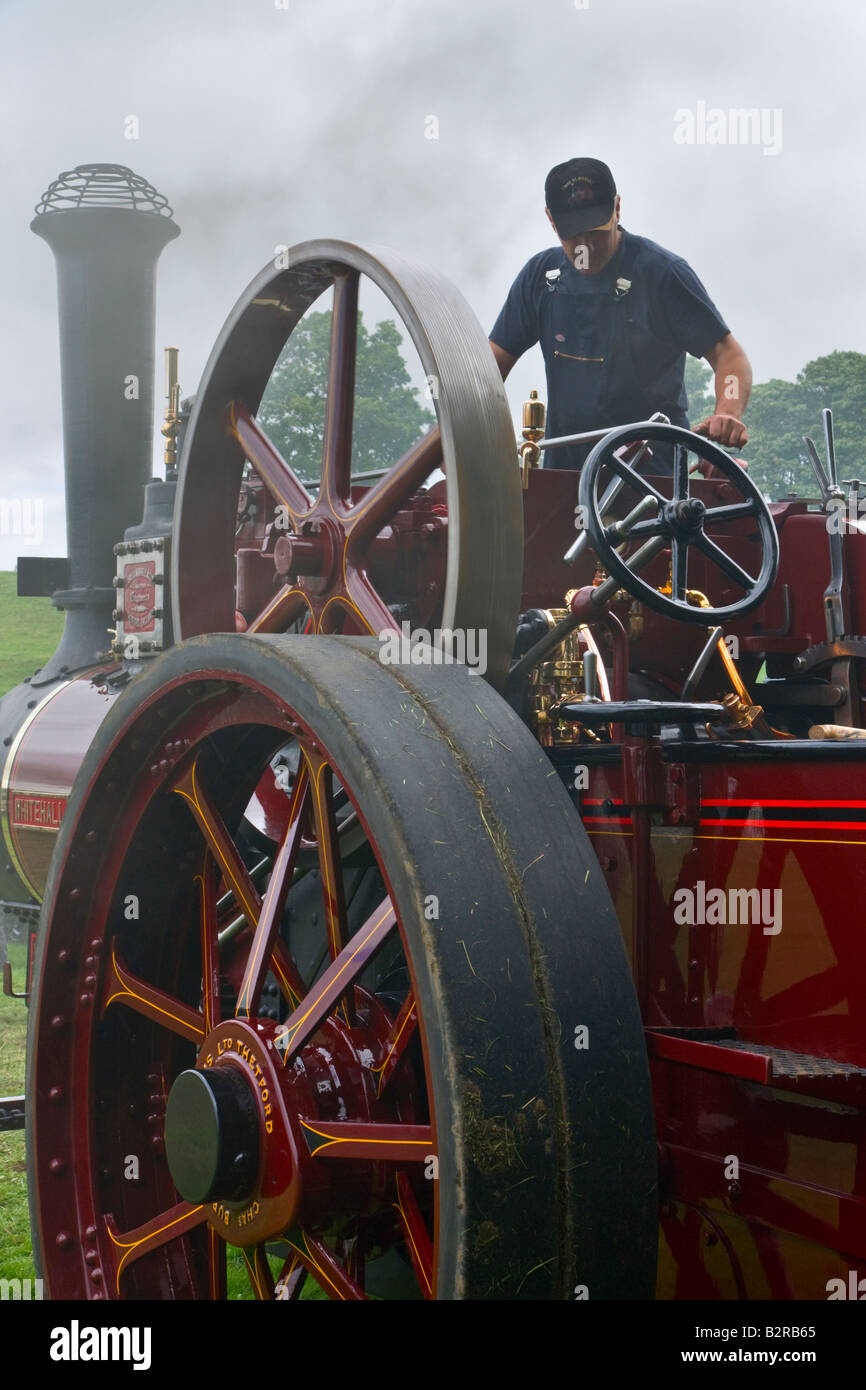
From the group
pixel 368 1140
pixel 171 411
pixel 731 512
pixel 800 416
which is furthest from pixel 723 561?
pixel 800 416

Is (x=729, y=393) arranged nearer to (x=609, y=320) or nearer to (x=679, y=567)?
(x=609, y=320)

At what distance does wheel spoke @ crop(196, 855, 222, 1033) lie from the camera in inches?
101

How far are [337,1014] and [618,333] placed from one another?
2.17m

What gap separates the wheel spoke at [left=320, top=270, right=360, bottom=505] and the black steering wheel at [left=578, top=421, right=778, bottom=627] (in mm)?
508

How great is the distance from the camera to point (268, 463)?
306 cm

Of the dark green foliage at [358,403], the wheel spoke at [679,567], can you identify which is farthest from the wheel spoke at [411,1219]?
the dark green foliage at [358,403]

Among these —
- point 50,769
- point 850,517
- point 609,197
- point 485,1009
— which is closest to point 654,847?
point 485,1009

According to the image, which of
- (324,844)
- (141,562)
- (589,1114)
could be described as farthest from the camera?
(141,562)

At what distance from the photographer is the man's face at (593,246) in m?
3.78

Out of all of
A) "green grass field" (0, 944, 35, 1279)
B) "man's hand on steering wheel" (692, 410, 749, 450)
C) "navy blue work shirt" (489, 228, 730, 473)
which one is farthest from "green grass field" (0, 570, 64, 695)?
"man's hand on steering wheel" (692, 410, 749, 450)

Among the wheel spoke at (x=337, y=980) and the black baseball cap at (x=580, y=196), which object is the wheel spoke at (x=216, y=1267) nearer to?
the wheel spoke at (x=337, y=980)

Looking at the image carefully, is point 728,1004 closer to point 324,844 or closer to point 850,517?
point 324,844

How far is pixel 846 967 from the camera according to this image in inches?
83.5
